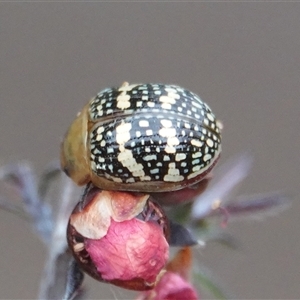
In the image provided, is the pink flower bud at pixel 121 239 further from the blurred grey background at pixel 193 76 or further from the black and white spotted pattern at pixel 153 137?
the blurred grey background at pixel 193 76

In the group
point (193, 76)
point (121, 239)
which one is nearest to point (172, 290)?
point (121, 239)

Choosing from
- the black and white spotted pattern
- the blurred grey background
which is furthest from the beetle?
the blurred grey background

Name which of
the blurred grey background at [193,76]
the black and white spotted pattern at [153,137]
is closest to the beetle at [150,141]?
the black and white spotted pattern at [153,137]

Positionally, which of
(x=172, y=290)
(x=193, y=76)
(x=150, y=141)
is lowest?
(x=172, y=290)

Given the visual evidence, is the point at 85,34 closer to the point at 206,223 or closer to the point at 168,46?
the point at 168,46

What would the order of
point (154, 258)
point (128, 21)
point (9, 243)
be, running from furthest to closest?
point (128, 21), point (9, 243), point (154, 258)

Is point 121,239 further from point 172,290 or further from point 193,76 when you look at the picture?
point 193,76

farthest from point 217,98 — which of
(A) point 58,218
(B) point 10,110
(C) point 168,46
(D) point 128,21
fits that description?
(A) point 58,218

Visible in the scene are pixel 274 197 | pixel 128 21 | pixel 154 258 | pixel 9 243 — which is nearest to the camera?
pixel 154 258
